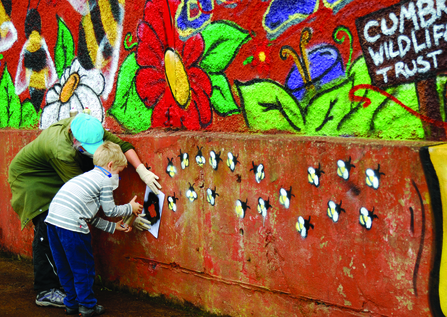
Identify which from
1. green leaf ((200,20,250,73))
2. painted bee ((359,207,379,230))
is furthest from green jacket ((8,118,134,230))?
painted bee ((359,207,379,230))

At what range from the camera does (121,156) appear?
335 centimetres

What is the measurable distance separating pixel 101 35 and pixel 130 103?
78cm

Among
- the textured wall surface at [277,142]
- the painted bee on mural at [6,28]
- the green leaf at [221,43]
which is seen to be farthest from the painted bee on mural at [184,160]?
the painted bee on mural at [6,28]

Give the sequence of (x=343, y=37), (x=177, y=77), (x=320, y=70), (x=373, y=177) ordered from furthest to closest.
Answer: (x=177, y=77) → (x=320, y=70) → (x=343, y=37) → (x=373, y=177)

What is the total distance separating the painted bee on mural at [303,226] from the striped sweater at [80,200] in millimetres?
1454

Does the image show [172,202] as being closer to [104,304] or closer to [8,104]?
[104,304]

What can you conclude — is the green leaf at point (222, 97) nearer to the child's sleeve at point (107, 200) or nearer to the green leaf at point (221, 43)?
the green leaf at point (221, 43)

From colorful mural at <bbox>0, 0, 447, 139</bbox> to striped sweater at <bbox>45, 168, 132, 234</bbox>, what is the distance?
793mm

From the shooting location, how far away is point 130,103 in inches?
157

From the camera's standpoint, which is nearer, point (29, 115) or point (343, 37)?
point (343, 37)

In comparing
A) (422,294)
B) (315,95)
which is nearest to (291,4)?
(315,95)

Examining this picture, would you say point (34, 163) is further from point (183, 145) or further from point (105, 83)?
point (183, 145)

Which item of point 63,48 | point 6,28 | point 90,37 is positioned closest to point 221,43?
point 90,37

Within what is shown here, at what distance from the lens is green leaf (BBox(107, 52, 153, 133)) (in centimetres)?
390
